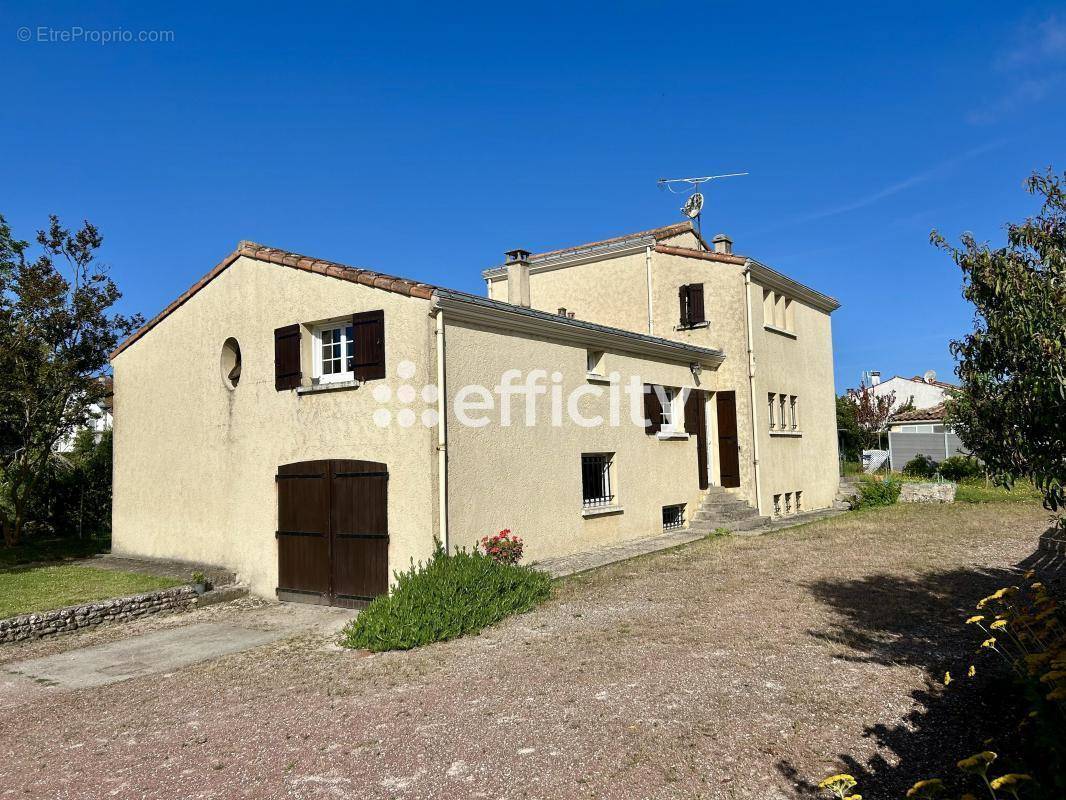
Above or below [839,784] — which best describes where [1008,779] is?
above

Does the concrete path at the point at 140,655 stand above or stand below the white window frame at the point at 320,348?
below

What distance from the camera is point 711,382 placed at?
17203 mm

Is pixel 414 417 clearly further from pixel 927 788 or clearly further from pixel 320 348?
pixel 927 788

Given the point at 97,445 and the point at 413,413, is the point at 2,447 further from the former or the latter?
the point at 413,413

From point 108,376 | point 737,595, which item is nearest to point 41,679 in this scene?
point 737,595

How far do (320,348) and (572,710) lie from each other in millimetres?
7815

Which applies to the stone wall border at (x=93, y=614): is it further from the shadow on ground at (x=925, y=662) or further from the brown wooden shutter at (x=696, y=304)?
the brown wooden shutter at (x=696, y=304)

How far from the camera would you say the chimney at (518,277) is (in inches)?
577

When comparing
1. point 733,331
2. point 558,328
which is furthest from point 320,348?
point 733,331

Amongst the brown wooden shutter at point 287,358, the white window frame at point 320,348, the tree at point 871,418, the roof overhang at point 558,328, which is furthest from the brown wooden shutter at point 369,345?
the tree at point 871,418

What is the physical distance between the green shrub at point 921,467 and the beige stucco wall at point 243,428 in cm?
2161

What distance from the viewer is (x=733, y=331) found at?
1717 cm

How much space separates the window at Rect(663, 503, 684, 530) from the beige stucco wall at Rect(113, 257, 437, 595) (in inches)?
279

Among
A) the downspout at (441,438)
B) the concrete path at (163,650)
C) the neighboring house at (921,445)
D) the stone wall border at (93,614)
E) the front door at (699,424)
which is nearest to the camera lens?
the concrete path at (163,650)
